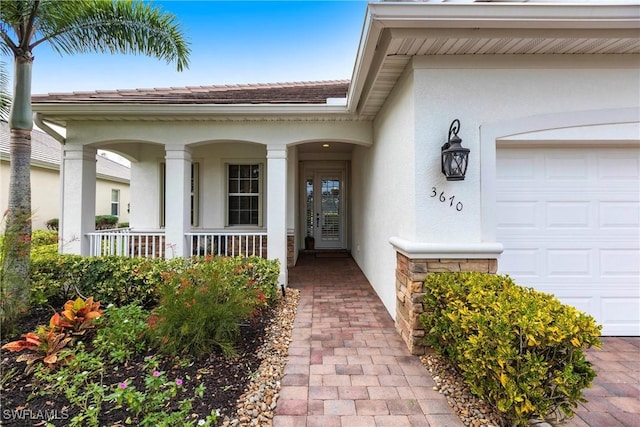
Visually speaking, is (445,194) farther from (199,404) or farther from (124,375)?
(124,375)

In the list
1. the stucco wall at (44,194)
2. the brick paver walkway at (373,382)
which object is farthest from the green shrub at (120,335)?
the stucco wall at (44,194)

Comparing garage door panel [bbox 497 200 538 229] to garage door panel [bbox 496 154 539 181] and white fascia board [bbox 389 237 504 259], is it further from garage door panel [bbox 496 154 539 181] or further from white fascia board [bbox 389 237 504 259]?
white fascia board [bbox 389 237 504 259]

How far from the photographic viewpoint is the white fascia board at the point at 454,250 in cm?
290

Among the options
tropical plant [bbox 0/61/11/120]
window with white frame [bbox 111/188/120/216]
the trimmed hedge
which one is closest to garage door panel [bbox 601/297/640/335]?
the trimmed hedge

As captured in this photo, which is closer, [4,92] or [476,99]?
[476,99]

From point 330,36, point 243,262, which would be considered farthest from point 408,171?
point 330,36

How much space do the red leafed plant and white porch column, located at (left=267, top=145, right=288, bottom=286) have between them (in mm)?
2780

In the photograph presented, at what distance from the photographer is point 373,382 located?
2.47m

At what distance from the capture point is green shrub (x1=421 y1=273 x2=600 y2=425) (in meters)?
1.75

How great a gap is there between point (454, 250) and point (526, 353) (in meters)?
1.22

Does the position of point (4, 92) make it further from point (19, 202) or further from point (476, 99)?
point (476, 99)

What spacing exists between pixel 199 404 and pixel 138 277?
2581 mm

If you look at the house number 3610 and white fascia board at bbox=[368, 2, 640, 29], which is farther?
the house number 3610

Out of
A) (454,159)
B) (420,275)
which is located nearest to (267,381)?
(420,275)
